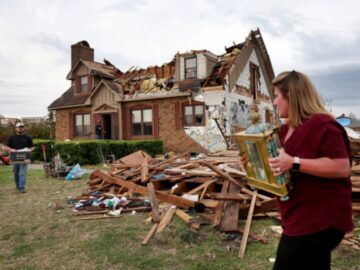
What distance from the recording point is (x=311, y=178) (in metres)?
1.97

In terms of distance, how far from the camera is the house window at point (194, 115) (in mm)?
19516

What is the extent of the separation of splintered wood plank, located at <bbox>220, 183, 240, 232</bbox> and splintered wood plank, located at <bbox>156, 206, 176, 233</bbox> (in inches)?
39.0

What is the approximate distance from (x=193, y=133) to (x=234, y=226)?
48.4 ft

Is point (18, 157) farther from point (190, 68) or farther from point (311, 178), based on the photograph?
point (190, 68)

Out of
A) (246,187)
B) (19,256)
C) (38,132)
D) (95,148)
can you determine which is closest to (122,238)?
(19,256)

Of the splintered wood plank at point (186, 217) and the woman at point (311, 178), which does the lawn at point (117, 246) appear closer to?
the splintered wood plank at point (186, 217)

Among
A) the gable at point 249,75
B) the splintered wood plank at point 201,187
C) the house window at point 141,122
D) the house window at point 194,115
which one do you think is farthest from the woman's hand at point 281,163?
the house window at point 141,122

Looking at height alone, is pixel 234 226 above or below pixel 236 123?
below

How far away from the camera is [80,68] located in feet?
80.1

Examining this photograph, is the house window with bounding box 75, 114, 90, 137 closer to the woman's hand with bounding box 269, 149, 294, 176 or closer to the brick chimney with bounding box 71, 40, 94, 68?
the brick chimney with bounding box 71, 40, 94, 68

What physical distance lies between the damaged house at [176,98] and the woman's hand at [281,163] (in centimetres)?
1512

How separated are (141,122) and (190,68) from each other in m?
4.82

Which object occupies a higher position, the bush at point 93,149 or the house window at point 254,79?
the house window at point 254,79

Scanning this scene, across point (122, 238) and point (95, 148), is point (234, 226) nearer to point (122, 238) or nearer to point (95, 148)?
point (122, 238)
